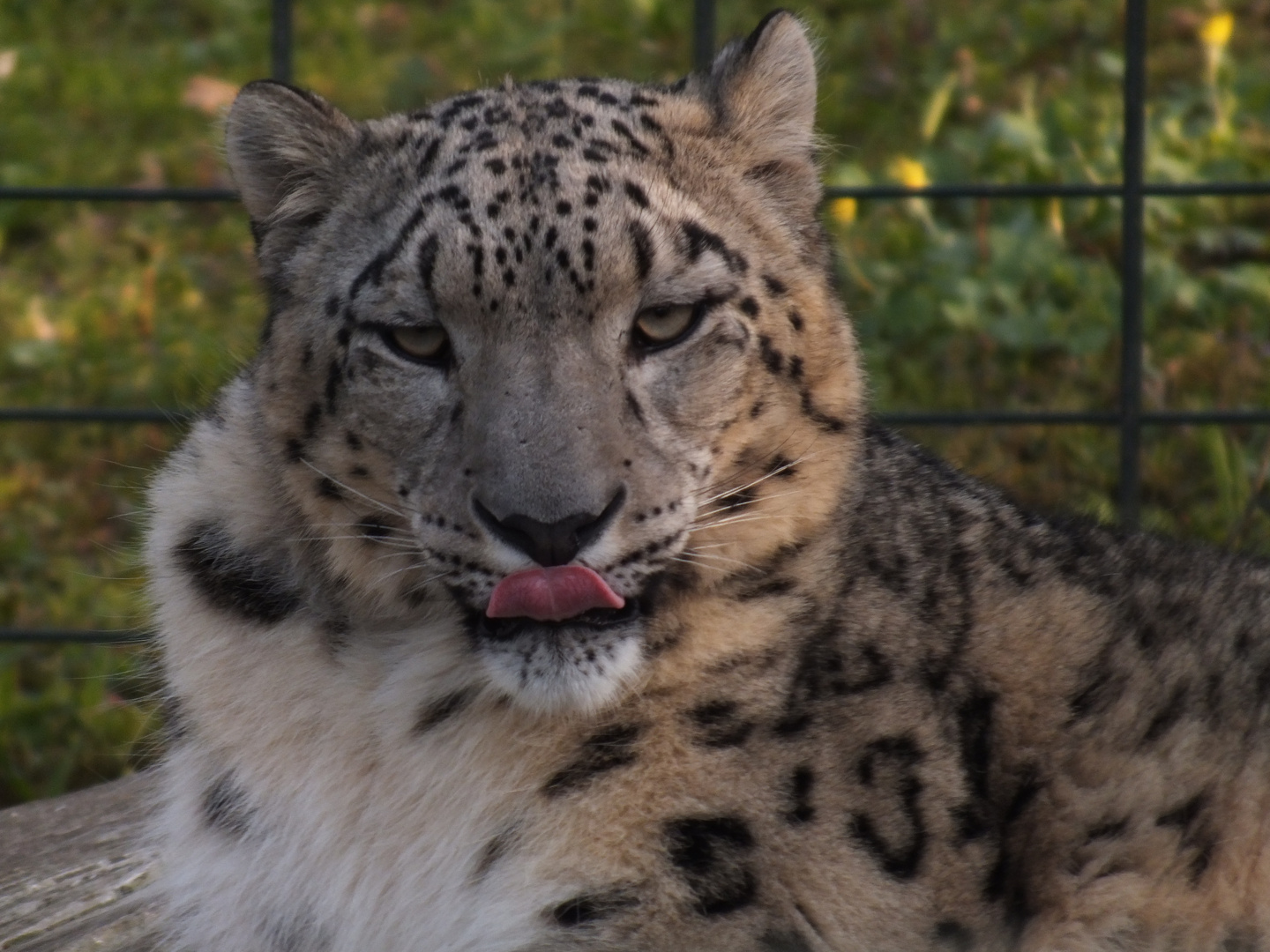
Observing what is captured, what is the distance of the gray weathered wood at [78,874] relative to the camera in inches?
154

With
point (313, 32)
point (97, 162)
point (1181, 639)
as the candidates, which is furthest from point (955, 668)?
point (313, 32)

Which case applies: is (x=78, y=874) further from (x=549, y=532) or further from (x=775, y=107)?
(x=775, y=107)

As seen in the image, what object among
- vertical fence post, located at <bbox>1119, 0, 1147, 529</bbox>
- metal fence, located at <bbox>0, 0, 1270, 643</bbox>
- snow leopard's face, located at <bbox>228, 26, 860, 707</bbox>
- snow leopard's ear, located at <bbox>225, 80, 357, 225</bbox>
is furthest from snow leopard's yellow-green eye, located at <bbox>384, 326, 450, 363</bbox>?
vertical fence post, located at <bbox>1119, 0, 1147, 529</bbox>

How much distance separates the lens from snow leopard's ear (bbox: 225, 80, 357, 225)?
3396mm

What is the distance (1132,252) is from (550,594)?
9.62 feet

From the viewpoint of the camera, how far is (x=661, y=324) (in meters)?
3.11

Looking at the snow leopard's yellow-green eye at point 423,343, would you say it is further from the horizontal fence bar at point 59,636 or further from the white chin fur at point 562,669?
the horizontal fence bar at point 59,636

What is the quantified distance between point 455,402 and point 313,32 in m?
6.19

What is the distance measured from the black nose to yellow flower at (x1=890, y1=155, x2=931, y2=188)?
3353 millimetres

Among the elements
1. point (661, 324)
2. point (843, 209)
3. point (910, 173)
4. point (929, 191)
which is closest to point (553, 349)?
point (661, 324)

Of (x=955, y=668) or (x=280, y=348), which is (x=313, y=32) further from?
(x=955, y=668)

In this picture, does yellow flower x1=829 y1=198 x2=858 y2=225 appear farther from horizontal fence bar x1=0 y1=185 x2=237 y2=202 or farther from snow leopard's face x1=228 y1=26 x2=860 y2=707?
snow leopard's face x1=228 y1=26 x2=860 y2=707

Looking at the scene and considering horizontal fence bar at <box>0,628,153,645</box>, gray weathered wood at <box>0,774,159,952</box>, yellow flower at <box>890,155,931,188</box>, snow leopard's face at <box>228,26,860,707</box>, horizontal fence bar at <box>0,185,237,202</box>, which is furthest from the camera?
yellow flower at <box>890,155,931,188</box>

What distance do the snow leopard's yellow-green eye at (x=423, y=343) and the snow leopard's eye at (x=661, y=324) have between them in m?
0.33
